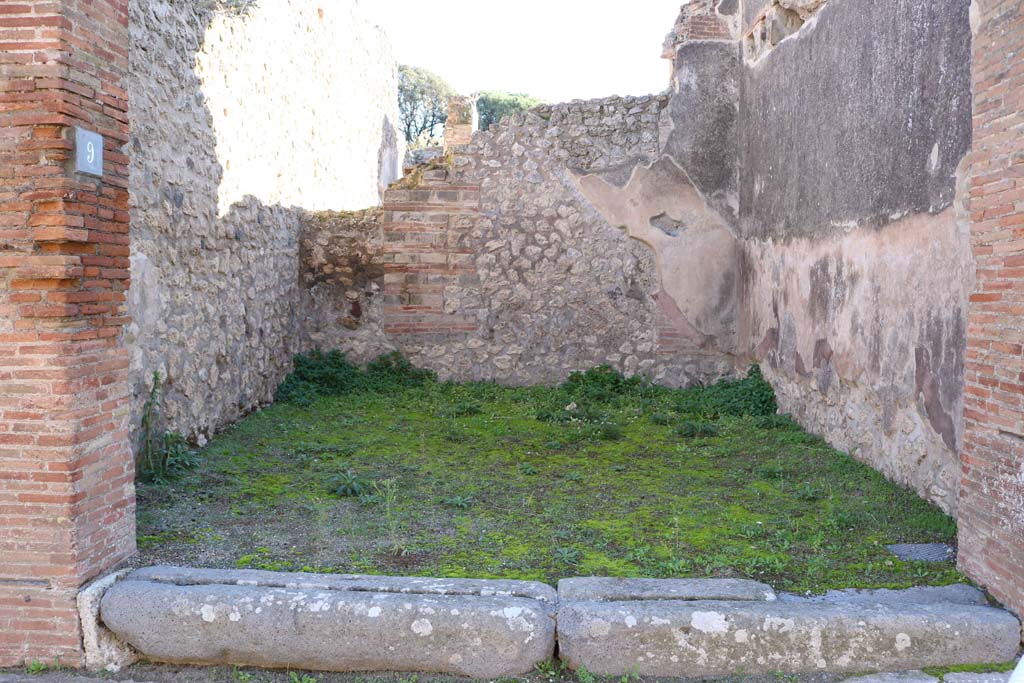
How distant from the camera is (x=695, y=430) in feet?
21.6

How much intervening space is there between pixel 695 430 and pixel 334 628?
4139 millimetres

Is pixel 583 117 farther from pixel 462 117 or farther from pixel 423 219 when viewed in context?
pixel 462 117

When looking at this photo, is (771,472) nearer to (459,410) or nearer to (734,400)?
(734,400)

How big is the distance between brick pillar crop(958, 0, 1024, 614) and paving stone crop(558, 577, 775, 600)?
984 mm

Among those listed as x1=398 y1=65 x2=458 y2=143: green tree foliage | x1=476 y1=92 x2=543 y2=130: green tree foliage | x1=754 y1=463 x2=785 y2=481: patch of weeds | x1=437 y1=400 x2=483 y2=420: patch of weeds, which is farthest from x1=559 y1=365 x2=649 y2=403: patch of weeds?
x1=398 y1=65 x2=458 y2=143: green tree foliage

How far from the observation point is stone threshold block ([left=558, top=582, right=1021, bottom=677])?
9.96 ft

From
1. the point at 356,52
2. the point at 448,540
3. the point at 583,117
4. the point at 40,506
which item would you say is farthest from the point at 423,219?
the point at 40,506

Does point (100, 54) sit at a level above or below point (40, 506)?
above

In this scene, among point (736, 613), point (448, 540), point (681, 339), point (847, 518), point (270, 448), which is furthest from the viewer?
point (681, 339)

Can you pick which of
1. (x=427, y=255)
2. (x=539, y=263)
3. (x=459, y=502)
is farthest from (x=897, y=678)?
(x=427, y=255)

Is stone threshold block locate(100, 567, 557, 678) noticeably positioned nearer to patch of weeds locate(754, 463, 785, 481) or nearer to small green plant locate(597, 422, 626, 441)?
patch of weeds locate(754, 463, 785, 481)

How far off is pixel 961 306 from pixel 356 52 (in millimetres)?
8326

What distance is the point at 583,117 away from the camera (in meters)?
8.41

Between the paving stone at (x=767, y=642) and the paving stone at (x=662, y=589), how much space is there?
0.19 metres
